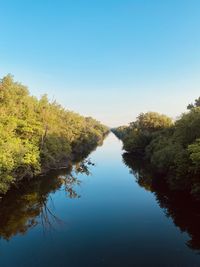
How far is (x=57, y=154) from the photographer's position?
5466cm

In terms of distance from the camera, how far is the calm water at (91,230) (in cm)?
1814

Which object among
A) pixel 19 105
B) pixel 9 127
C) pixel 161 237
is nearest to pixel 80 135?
pixel 19 105

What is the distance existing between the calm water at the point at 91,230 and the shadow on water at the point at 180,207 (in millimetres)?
189

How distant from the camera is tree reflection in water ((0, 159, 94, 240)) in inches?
966

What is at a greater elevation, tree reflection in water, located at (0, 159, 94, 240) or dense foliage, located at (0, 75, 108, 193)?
dense foliage, located at (0, 75, 108, 193)

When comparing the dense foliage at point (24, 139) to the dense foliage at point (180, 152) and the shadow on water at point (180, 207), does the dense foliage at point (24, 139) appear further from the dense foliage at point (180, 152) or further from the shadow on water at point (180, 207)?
the dense foliage at point (180, 152)

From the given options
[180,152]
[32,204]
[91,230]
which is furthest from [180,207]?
[32,204]

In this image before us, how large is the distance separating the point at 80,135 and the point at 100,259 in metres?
72.1

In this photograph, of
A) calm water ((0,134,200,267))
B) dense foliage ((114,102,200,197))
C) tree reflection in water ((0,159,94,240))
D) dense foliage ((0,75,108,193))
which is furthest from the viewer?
dense foliage ((0,75,108,193))

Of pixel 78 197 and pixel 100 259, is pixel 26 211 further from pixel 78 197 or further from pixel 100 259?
pixel 100 259

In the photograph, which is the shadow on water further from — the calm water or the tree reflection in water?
the tree reflection in water

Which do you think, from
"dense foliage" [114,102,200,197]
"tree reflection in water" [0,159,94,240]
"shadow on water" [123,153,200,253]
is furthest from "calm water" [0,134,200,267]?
"dense foliage" [114,102,200,197]

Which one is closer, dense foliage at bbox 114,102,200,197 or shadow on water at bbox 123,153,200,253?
shadow on water at bbox 123,153,200,253

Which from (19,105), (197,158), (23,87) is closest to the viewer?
(197,158)
